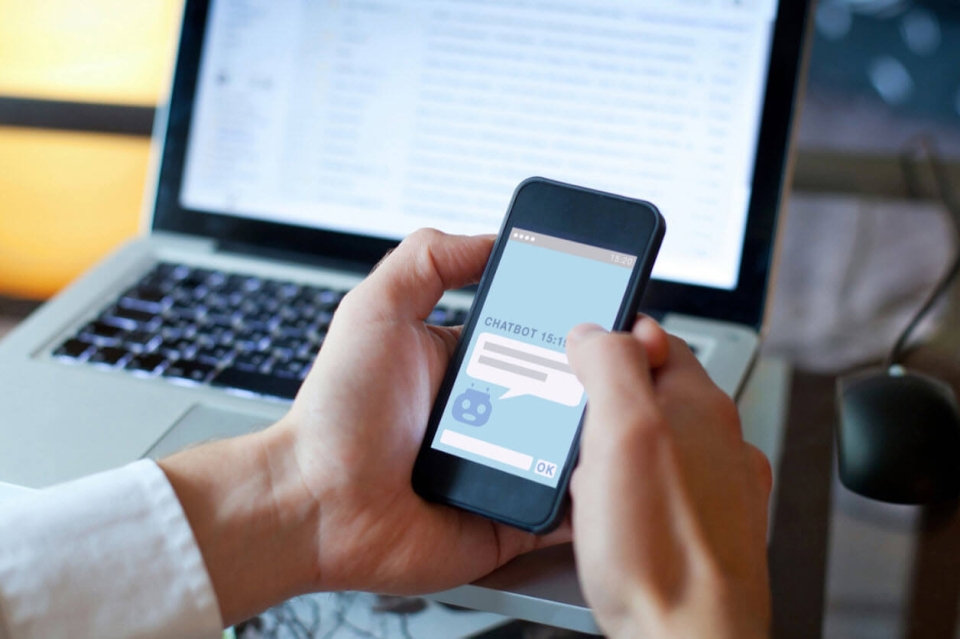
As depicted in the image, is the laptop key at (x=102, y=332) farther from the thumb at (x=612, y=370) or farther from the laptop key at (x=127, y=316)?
the thumb at (x=612, y=370)

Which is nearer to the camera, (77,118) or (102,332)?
(102,332)

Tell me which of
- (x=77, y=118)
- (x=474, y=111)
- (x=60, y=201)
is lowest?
(x=60, y=201)

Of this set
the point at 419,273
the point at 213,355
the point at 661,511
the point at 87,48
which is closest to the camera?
the point at 661,511

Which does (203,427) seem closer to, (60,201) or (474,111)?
(474,111)

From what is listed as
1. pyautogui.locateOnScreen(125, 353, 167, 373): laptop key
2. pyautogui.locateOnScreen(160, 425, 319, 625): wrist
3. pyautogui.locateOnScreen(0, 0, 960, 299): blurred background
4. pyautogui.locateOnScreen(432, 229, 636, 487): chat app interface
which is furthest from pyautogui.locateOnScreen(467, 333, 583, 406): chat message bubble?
pyautogui.locateOnScreen(0, 0, 960, 299): blurred background

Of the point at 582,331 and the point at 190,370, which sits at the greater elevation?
the point at 582,331

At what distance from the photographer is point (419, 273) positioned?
0.41 metres

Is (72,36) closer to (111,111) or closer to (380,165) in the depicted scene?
(111,111)

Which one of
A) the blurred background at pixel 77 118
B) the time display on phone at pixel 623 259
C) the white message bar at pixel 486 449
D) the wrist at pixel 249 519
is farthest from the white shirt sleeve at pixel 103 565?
the blurred background at pixel 77 118

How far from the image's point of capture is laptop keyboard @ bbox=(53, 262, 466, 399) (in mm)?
501

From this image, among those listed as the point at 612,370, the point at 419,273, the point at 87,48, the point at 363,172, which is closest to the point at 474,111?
the point at 363,172

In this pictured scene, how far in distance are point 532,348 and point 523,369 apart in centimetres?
1

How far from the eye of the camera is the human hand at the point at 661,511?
0.29 metres

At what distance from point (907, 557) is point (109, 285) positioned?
0.56 m
